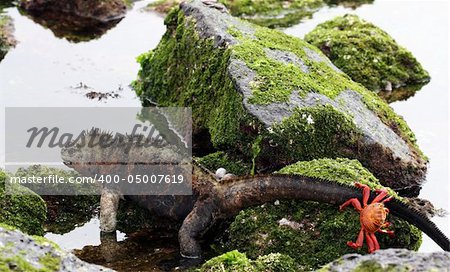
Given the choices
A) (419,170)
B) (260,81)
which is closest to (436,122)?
(419,170)

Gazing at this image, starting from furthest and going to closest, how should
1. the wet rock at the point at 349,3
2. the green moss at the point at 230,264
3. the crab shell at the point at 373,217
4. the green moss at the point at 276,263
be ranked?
the wet rock at the point at 349,3 < the crab shell at the point at 373,217 < the green moss at the point at 276,263 < the green moss at the point at 230,264

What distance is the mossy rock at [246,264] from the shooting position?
730cm

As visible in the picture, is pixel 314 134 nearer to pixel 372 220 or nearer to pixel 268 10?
pixel 372 220

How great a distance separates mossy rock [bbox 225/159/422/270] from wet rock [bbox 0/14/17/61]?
8676 millimetres

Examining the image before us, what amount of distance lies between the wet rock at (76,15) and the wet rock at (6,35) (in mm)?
714

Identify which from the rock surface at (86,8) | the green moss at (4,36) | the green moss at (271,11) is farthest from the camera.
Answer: the green moss at (271,11)

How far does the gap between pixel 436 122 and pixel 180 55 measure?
4.27 meters

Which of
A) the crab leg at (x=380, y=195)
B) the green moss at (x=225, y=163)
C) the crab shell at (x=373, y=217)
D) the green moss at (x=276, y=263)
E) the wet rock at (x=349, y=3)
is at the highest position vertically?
the wet rock at (x=349, y=3)

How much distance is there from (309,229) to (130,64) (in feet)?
26.2

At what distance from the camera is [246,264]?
7.34 m

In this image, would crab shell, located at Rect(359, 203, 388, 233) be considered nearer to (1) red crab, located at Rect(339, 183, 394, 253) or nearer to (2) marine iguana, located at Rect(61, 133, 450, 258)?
(1) red crab, located at Rect(339, 183, 394, 253)

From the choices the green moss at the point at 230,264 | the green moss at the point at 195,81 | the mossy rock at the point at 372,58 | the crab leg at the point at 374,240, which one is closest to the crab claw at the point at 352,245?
the crab leg at the point at 374,240

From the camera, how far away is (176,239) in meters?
9.02

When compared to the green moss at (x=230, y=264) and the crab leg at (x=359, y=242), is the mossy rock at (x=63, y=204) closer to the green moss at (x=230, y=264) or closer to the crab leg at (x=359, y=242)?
the green moss at (x=230, y=264)
